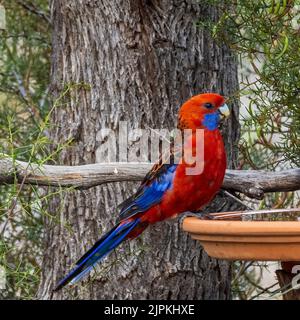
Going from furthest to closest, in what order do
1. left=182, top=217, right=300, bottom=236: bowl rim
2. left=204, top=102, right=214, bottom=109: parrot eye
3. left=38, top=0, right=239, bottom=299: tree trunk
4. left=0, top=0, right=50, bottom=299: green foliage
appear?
left=0, top=0, right=50, bottom=299: green foliage → left=38, top=0, right=239, bottom=299: tree trunk → left=204, top=102, right=214, bottom=109: parrot eye → left=182, top=217, right=300, bottom=236: bowl rim

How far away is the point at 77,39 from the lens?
3.05m

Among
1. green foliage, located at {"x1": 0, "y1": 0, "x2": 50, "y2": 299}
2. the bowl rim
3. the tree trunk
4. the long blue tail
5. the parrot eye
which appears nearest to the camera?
the bowl rim

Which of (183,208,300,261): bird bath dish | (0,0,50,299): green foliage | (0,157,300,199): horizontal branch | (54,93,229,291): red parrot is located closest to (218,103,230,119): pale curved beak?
(54,93,229,291): red parrot

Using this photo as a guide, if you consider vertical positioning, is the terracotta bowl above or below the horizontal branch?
below

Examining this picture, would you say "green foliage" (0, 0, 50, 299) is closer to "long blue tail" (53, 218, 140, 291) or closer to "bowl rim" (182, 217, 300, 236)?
"long blue tail" (53, 218, 140, 291)

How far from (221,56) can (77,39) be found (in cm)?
54

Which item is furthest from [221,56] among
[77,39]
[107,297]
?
[107,297]

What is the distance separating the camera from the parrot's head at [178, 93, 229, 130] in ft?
8.40

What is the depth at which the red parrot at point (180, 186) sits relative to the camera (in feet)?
8.12

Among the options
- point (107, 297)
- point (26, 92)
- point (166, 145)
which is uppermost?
point (26, 92)

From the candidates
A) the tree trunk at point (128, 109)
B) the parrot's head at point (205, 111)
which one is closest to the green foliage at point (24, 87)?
the tree trunk at point (128, 109)

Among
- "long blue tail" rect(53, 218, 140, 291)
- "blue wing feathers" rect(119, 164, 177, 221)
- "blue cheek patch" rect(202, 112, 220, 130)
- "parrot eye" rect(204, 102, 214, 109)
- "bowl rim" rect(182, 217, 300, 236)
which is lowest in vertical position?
"long blue tail" rect(53, 218, 140, 291)

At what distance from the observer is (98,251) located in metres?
2.45

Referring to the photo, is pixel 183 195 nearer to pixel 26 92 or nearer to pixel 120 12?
pixel 120 12
